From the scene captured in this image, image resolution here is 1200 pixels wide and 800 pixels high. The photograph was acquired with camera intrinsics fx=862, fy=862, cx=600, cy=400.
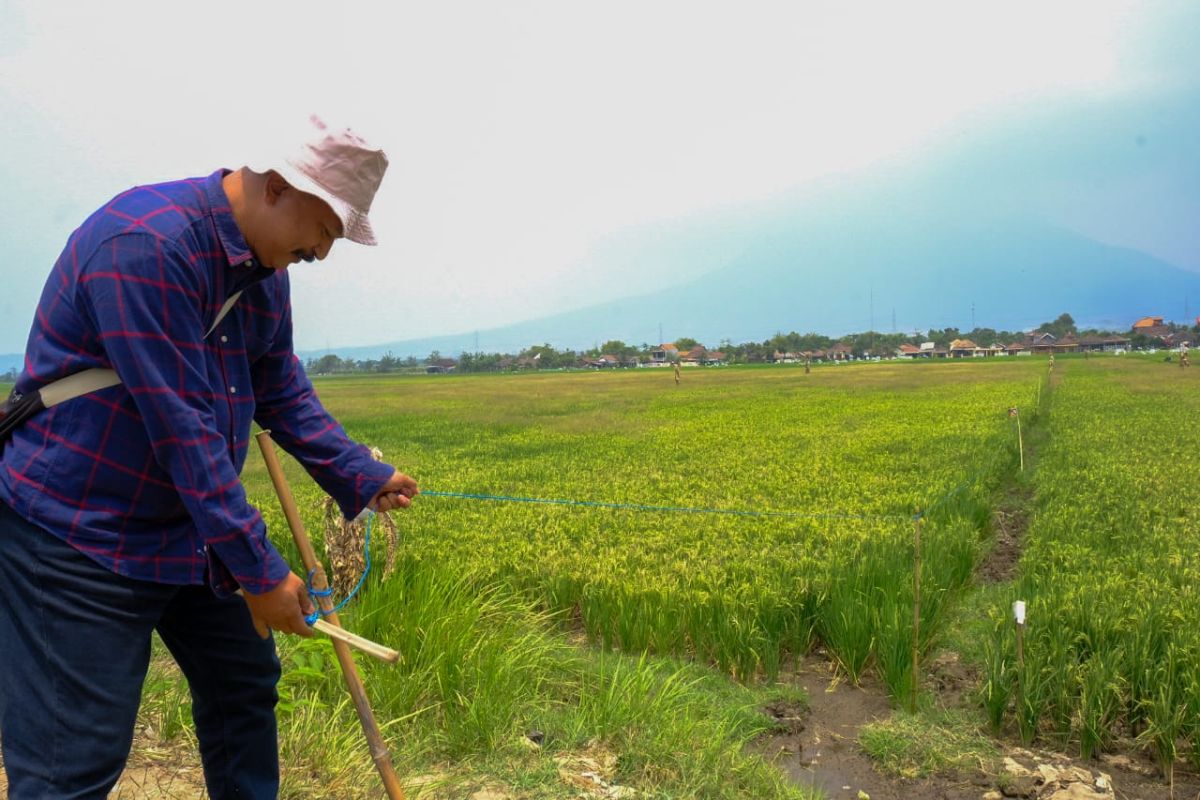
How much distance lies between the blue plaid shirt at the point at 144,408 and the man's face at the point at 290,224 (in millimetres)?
54

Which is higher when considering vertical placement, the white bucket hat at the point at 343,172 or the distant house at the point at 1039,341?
the distant house at the point at 1039,341

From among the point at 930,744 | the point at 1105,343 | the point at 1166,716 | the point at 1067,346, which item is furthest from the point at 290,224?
the point at 1105,343

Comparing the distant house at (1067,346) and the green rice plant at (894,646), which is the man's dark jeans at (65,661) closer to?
the green rice plant at (894,646)

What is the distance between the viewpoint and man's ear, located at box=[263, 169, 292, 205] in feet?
6.05

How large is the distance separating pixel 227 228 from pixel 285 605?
83 centimetres

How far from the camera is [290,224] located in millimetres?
1875

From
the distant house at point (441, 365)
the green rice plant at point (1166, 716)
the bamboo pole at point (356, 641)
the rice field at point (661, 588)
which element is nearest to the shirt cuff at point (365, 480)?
the bamboo pole at point (356, 641)

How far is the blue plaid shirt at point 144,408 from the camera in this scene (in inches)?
66.9

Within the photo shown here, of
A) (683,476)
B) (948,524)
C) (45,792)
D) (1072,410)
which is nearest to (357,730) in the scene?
(45,792)

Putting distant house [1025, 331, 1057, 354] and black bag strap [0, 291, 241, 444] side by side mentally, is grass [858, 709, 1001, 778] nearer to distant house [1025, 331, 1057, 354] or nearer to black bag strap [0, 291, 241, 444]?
black bag strap [0, 291, 241, 444]

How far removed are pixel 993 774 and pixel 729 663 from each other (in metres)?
1.56

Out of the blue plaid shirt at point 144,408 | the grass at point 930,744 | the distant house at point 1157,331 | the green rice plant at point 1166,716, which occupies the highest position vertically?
the distant house at point 1157,331

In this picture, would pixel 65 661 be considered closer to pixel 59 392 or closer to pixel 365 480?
pixel 59 392

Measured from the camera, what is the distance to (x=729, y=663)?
5.08 m
